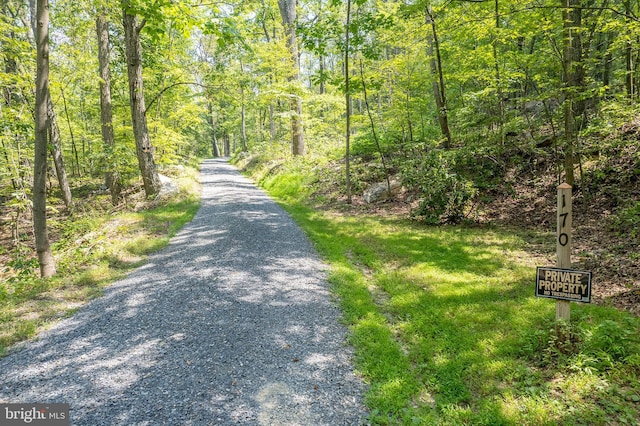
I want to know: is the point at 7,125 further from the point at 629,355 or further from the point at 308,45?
the point at 629,355

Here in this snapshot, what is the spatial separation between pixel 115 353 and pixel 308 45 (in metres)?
8.98

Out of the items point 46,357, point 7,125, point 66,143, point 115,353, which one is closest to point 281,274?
point 115,353

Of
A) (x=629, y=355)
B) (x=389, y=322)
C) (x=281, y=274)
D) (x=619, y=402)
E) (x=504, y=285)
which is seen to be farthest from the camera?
(x=281, y=274)

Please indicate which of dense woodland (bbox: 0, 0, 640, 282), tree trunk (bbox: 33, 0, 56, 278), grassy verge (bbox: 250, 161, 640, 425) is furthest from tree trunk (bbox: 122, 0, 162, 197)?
A: grassy verge (bbox: 250, 161, 640, 425)

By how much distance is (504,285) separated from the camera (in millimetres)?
4949

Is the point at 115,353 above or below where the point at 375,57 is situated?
below

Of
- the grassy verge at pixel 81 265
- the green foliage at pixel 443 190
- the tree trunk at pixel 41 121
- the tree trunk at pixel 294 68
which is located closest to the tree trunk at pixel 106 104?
the grassy verge at pixel 81 265

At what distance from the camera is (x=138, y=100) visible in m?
10.7

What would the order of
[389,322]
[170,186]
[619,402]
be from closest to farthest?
[619,402] < [389,322] < [170,186]

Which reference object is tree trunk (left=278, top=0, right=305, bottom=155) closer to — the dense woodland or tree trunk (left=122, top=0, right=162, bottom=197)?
the dense woodland

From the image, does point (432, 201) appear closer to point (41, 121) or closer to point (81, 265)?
point (81, 265)

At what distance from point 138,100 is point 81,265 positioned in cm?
656

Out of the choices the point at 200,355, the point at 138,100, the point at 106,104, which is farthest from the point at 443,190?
the point at 106,104

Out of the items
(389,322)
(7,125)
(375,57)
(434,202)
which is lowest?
(389,322)
